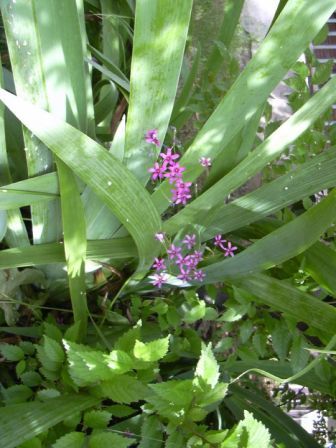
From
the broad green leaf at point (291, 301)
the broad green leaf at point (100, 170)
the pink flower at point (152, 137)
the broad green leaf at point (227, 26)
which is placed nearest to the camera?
the broad green leaf at point (100, 170)

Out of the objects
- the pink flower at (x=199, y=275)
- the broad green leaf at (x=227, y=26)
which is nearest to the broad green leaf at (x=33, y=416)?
the pink flower at (x=199, y=275)

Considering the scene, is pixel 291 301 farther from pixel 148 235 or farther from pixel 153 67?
pixel 153 67

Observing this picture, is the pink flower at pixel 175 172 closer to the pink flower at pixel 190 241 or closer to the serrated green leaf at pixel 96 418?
the pink flower at pixel 190 241

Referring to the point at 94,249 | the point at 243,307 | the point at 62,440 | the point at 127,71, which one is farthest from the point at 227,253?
the point at 127,71

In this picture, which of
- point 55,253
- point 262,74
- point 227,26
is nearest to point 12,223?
point 55,253

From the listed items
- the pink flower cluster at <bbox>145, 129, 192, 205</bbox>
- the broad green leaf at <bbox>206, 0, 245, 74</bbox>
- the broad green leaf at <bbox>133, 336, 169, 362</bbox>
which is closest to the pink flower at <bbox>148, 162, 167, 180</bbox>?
the pink flower cluster at <bbox>145, 129, 192, 205</bbox>

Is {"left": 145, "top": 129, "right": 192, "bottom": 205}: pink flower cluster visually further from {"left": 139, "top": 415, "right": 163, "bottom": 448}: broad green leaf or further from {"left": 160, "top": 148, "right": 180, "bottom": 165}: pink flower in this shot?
{"left": 139, "top": 415, "right": 163, "bottom": 448}: broad green leaf
